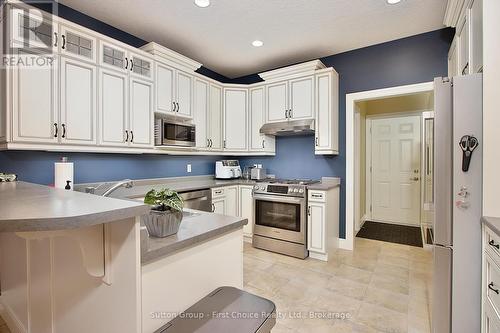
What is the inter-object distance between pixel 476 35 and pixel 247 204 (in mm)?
2970

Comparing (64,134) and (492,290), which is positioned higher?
(64,134)

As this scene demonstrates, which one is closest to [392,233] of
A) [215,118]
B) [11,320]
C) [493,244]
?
[493,244]

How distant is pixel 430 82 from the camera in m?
2.95

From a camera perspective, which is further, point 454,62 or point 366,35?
point 366,35

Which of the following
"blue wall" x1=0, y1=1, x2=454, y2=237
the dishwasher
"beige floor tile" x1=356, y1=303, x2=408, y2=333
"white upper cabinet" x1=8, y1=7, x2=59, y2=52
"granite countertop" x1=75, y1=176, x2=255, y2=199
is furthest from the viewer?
the dishwasher

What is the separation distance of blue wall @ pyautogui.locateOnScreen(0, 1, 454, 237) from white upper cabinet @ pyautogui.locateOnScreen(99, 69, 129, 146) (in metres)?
0.38

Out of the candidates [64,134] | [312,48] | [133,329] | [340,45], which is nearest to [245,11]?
[312,48]

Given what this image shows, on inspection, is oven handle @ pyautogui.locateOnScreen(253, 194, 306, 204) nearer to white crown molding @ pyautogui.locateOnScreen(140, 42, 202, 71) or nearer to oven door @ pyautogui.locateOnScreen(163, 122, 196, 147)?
oven door @ pyautogui.locateOnScreen(163, 122, 196, 147)

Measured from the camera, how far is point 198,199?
318cm

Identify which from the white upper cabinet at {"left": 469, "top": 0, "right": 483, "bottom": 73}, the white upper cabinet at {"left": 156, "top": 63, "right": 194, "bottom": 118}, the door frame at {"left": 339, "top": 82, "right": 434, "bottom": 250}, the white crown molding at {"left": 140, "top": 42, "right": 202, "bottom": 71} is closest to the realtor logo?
the white crown molding at {"left": 140, "top": 42, "right": 202, "bottom": 71}

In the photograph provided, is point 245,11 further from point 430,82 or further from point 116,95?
point 430,82

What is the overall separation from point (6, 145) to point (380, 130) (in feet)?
17.9

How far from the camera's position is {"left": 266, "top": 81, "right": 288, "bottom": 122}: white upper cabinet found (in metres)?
3.65

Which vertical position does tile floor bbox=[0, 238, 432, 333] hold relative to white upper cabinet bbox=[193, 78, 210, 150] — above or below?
below
